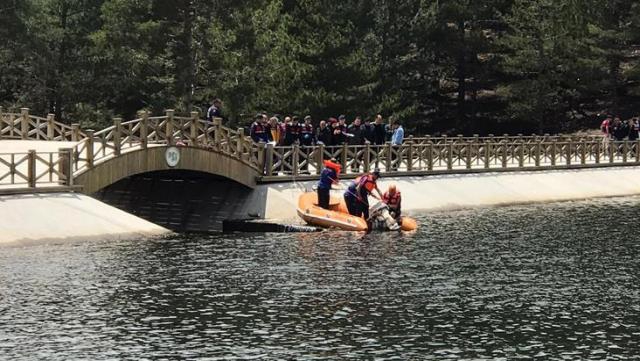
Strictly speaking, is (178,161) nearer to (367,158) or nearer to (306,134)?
(306,134)

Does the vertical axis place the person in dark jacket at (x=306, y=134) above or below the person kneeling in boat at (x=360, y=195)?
above

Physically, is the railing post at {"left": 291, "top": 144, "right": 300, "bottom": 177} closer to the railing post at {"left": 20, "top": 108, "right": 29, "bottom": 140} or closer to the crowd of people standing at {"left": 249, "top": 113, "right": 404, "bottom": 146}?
the crowd of people standing at {"left": 249, "top": 113, "right": 404, "bottom": 146}

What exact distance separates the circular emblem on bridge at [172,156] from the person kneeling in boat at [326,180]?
507 cm

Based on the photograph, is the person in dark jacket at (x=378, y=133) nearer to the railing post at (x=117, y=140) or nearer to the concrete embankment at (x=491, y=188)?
the concrete embankment at (x=491, y=188)

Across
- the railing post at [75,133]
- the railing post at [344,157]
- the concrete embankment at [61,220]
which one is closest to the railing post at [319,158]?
the railing post at [344,157]

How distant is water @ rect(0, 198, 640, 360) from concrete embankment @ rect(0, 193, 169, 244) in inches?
40.3

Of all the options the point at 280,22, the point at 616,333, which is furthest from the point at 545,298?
the point at 280,22

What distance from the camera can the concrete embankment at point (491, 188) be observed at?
147ft

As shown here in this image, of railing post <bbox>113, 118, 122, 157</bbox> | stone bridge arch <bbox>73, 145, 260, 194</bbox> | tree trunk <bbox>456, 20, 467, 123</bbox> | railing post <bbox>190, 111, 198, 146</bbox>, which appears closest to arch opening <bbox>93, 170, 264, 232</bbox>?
stone bridge arch <bbox>73, 145, 260, 194</bbox>

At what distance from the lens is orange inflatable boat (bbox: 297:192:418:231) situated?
38.5 m

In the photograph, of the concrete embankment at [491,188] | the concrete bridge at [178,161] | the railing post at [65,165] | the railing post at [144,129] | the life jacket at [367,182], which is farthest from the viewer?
the concrete embankment at [491,188]

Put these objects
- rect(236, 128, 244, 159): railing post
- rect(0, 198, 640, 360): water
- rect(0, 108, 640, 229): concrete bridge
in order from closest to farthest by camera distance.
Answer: rect(0, 198, 640, 360): water
rect(0, 108, 640, 229): concrete bridge
rect(236, 128, 244, 159): railing post

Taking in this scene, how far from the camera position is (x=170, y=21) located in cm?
7700

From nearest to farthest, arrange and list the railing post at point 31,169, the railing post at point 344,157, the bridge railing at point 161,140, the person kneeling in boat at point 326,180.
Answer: the railing post at point 31,169 < the bridge railing at point 161,140 < the person kneeling in boat at point 326,180 < the railing post at point 344,157
